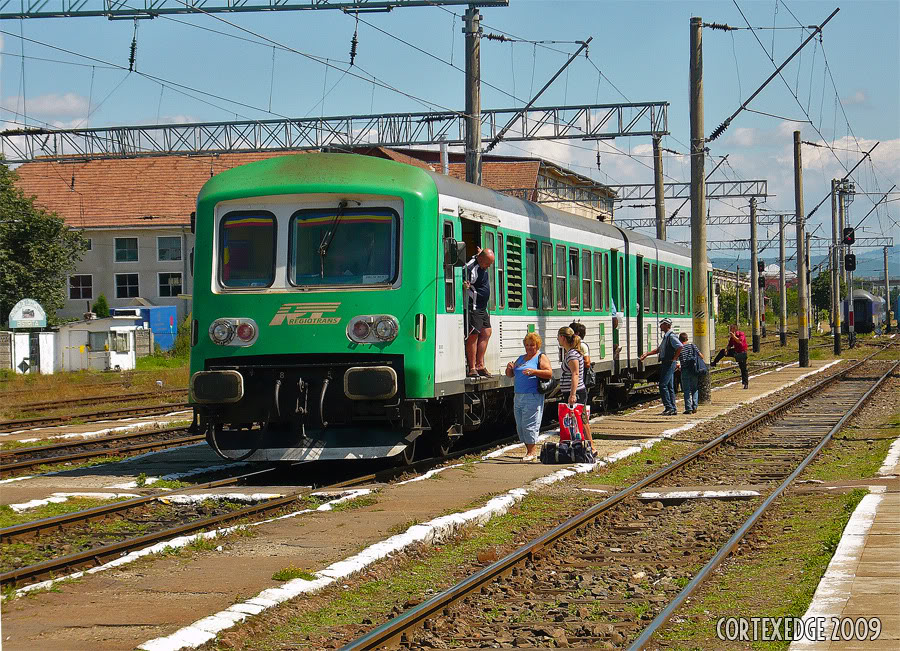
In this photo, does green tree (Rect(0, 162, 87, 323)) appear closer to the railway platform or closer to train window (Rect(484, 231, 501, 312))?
train window (Rect(484, 231, 501, 312))

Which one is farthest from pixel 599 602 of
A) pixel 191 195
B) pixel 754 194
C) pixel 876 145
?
pixel 191 195

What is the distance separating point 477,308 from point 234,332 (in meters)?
3.13

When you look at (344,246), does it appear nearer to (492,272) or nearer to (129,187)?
(492,272)

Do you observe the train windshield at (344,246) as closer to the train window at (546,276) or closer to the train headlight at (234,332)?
the train headlight at (234,332)

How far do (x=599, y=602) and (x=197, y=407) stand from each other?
267 inches

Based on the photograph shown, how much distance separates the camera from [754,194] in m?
52.3

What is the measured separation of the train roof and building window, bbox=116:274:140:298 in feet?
136

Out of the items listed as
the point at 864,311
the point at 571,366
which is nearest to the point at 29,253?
the point at 571,366

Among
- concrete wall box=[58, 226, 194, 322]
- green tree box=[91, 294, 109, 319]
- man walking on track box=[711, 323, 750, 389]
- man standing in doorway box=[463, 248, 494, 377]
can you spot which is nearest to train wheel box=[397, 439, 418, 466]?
man standing in doorway box=[463, 248, 494, 377]

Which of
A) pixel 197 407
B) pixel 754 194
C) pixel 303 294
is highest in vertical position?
pixel 754 194

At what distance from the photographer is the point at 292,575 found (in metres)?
8.04

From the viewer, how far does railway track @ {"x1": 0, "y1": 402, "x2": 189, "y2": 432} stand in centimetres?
2214

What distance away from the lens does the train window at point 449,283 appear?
14031mm

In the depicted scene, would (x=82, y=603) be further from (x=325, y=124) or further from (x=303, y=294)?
(x=325, y=124)
